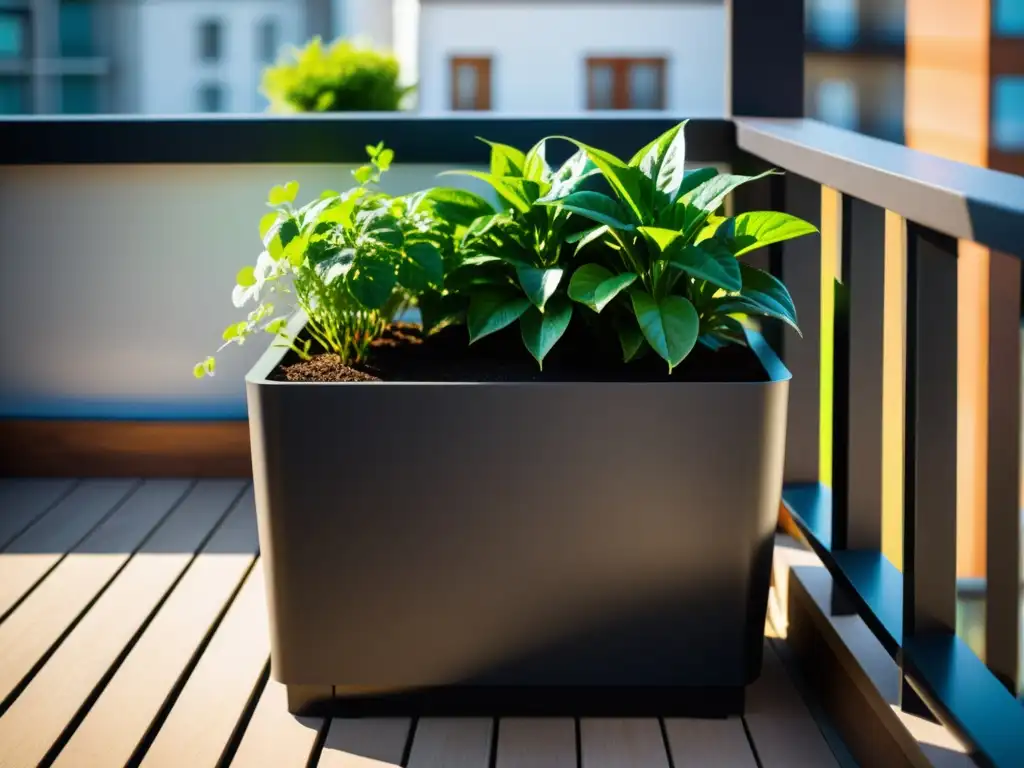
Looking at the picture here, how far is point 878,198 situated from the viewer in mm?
1208

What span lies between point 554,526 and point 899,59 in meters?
40.0

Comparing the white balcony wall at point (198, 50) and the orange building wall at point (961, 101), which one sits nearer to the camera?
the white balcony wall at point (198, 50)

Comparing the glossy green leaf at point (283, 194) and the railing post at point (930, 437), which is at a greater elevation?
the glossy green leaf at point (283, 194)

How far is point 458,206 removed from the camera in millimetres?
1510

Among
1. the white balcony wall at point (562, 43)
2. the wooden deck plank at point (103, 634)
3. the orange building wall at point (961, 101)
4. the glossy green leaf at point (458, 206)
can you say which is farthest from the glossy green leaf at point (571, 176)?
the orange building wall at point (961, 101)

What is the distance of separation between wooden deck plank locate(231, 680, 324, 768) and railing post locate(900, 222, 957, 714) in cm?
66

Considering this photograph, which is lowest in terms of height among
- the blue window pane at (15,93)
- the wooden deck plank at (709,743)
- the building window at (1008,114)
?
the wooden deck plank at (709,743)

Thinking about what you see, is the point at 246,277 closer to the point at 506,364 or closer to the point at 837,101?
the point at 506,364

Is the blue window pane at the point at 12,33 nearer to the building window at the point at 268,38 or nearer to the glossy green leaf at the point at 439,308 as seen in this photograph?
→ the building window at the point at 268,38

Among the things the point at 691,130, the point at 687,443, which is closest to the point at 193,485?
the point at 691,130

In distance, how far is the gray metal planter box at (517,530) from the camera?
1.30m

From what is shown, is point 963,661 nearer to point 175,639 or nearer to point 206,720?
point 206,720

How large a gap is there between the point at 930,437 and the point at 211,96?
112ft

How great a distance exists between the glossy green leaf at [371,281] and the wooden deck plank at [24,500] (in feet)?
3.27
